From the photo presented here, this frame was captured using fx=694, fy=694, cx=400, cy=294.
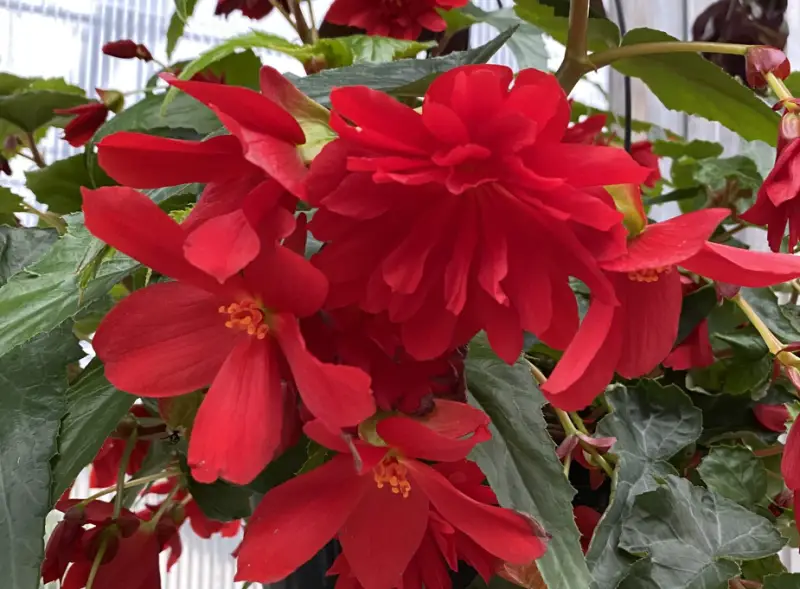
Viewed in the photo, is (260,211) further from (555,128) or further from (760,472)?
(760,472)

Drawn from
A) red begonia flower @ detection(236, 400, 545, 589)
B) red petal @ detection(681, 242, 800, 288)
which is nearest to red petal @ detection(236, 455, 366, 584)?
red begonia flower @ detection(236, 400, 545, 589)

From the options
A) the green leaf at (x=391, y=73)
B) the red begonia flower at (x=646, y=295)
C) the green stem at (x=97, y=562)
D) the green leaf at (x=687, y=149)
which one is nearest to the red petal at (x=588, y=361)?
the red begonia flower at (x=646, y=295)

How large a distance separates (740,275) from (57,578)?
296 mm

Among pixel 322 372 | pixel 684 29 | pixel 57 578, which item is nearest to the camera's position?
pixel 322 372

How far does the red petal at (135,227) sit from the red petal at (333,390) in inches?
1.3

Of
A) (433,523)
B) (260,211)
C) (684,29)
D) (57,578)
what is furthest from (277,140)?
(684,29)

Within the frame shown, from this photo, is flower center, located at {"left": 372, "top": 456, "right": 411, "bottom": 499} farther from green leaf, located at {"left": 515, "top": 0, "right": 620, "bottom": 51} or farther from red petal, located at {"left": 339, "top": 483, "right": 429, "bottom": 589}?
green leaf, located at {"left": 515, "top": 0, "right": 620, "bottom": 51}

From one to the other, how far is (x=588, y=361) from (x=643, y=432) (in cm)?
20

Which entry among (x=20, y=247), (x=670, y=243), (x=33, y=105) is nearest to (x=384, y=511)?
(x=670, y=243)

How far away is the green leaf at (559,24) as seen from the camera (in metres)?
0.31

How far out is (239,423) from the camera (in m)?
0.16

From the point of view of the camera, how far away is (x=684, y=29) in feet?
3.18

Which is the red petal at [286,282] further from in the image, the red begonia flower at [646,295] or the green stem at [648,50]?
the green stem at [648,50]

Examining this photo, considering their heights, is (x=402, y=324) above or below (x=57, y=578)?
above
